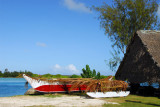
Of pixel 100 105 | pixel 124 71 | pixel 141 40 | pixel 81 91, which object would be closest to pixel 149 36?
pixel 141 40

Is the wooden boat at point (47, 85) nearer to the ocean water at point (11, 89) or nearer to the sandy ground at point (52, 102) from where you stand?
the sandy ground at point (52, 102)

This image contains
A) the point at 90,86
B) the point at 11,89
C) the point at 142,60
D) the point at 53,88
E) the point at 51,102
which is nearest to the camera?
the point at 51,102

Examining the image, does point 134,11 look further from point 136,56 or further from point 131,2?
point 136,56

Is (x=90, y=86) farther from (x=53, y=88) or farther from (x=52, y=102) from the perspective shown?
(x=53, y=88)

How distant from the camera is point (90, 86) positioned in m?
16.6

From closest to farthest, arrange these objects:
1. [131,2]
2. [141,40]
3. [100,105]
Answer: [100,105]
[141,40]
[131,2]

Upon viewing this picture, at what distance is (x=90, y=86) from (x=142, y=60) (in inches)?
219

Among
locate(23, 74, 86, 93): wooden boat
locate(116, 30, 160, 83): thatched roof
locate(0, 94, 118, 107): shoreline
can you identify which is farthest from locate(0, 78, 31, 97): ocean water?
locate(116, 30, 160, 83): thatched roof

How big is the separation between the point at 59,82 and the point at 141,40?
8350 millimetres

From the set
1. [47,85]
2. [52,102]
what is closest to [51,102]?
[52,102]

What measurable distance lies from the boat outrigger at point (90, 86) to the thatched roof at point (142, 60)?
200cm

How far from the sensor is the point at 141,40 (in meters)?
19.4

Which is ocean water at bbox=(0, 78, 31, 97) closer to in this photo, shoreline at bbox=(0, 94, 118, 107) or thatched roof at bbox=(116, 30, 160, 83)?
shoreline at bbox=(0, 94, 118, 107)

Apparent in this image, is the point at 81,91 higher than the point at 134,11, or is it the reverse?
the point at 134,11
